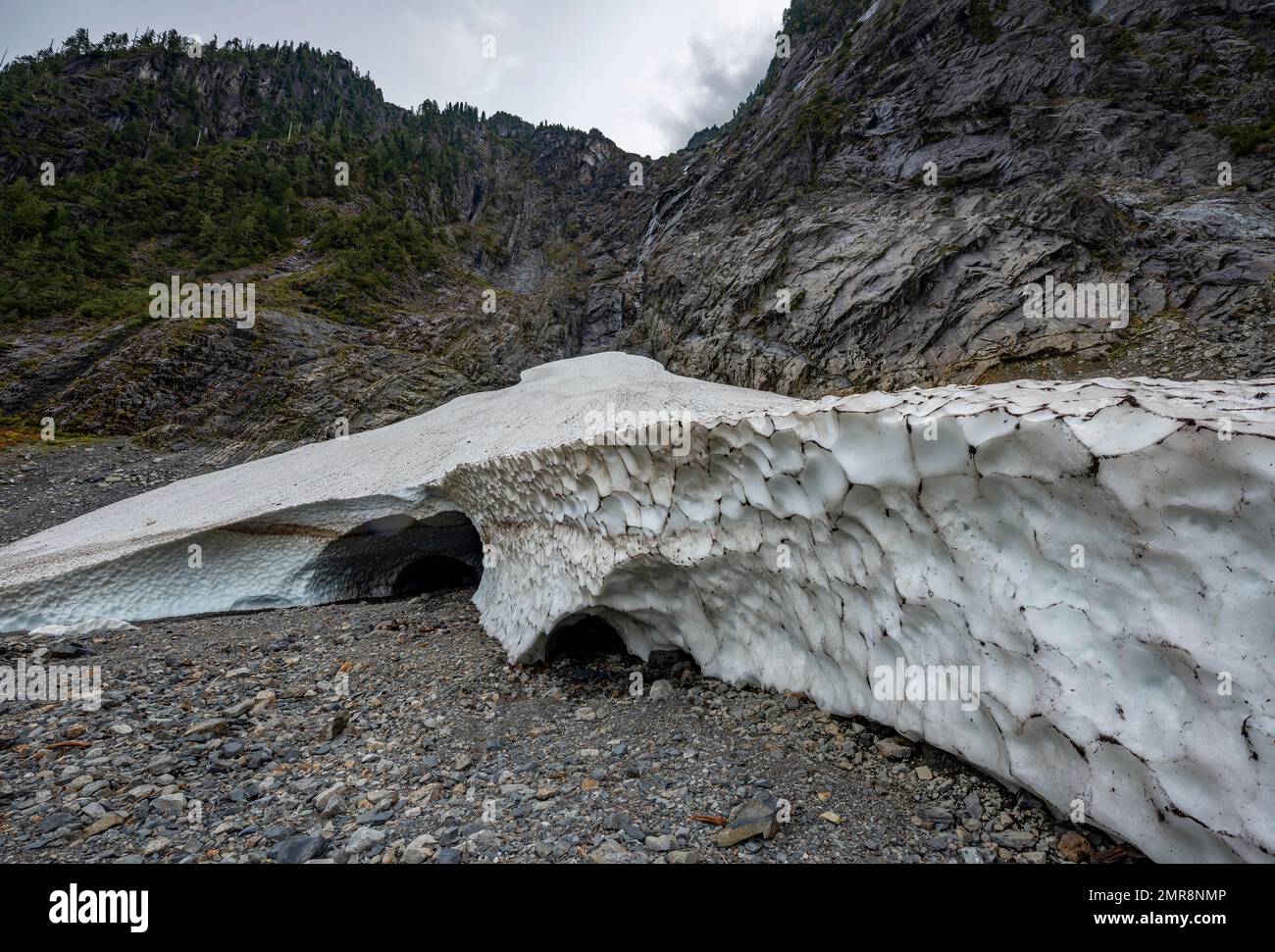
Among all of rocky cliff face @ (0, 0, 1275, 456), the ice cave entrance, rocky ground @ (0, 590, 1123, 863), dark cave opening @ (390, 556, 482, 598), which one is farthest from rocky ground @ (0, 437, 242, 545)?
rocky ground @ (0, 590, 1123, 863)

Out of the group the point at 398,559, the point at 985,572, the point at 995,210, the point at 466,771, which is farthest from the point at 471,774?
the point at 995,210

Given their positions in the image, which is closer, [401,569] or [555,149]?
[401,569]

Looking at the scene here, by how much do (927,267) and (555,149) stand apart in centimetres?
7076

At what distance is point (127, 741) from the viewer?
186 inches

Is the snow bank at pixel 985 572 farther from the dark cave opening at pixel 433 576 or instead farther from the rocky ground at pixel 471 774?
the dark cave opening at pixel 433 576

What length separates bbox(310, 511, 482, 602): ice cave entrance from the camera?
9875 millimetres

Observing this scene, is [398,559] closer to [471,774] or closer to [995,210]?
[471,774]

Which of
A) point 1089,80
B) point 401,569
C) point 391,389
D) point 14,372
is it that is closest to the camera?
point 401,569

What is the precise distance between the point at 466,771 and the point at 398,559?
811 centimetres

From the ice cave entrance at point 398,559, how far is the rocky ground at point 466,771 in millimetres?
3164

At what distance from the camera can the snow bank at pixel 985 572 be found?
2.22m

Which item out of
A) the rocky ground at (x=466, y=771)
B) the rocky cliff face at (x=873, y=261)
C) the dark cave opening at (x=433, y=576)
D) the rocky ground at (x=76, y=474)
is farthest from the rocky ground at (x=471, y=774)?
the rocky cliff face at (x=873, y=261)
